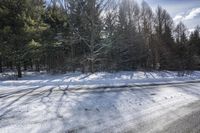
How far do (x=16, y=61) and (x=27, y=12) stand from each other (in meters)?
4.16

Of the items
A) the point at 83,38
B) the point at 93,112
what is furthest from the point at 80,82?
the point at 83,38

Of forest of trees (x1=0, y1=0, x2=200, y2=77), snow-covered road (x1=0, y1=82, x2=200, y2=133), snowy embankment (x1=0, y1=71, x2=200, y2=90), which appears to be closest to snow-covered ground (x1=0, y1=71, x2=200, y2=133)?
snow-covered road (x1=0, y1=82, x2=200, y2=133)

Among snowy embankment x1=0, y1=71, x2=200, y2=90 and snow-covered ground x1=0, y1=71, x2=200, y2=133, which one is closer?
snow-covered ground x1=0, y1=71, x2=200, y2=133

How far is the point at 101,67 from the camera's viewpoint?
28.2 metres

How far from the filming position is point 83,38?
24.8 meters

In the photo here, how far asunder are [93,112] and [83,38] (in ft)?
56.0

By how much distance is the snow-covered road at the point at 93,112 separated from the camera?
22.1ft

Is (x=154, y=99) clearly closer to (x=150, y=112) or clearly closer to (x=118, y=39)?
(x=150, y=112)

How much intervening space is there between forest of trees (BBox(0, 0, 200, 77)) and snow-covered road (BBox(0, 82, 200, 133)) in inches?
431

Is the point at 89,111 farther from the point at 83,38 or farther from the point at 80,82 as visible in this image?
the point at 83,38

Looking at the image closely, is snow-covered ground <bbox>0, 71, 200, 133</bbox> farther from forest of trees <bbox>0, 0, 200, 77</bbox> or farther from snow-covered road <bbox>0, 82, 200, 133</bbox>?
forest of trees <bbox>0, 0, 200, 77</bbox>

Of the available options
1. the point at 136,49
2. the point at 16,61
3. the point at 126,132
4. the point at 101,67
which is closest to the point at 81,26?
the point at 101,67

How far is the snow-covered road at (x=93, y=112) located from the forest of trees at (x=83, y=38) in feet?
35.9

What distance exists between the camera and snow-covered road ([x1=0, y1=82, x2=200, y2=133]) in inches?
265
